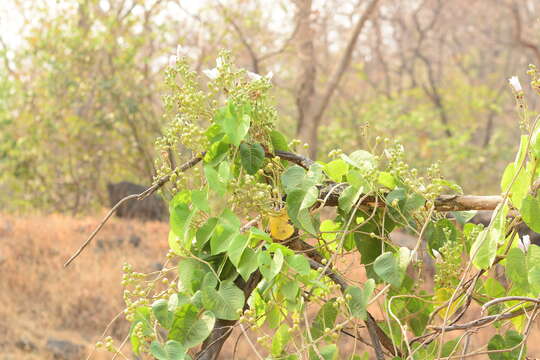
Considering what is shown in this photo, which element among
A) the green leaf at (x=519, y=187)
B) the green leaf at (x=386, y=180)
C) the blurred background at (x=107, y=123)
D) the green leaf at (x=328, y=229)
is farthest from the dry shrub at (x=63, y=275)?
the green leaf at (x=519, y=187)

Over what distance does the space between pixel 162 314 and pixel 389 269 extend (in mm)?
320

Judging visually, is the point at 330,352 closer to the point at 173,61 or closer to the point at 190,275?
the point at 190,275

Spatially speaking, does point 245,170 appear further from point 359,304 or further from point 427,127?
point 427,127

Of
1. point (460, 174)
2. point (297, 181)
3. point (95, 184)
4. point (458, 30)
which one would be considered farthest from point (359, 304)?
point (458, 30)

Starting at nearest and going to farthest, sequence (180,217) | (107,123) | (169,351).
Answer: (169,351) → (180,217) → (107,123)

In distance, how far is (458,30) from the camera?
46.7 feet

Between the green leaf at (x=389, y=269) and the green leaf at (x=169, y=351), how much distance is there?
0.94 ft

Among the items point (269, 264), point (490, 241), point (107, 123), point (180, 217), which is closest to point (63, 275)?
point (107, 123)

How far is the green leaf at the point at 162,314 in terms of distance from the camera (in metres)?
0.89

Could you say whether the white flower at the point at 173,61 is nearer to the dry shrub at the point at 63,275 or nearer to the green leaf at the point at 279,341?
the green leaf at the point at 279,341

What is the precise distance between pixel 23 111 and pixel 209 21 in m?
2.46

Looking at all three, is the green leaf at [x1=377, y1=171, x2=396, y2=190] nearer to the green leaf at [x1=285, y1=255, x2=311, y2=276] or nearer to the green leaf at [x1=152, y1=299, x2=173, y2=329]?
the green leaf at [x1=285, y1=255, x2=311, y2=276]

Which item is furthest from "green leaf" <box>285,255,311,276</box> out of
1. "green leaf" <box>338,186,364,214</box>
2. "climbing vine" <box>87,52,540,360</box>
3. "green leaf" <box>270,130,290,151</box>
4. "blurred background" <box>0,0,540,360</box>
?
"blurred background" <box>0,0,540,360</box>

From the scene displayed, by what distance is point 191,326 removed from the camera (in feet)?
2.95
